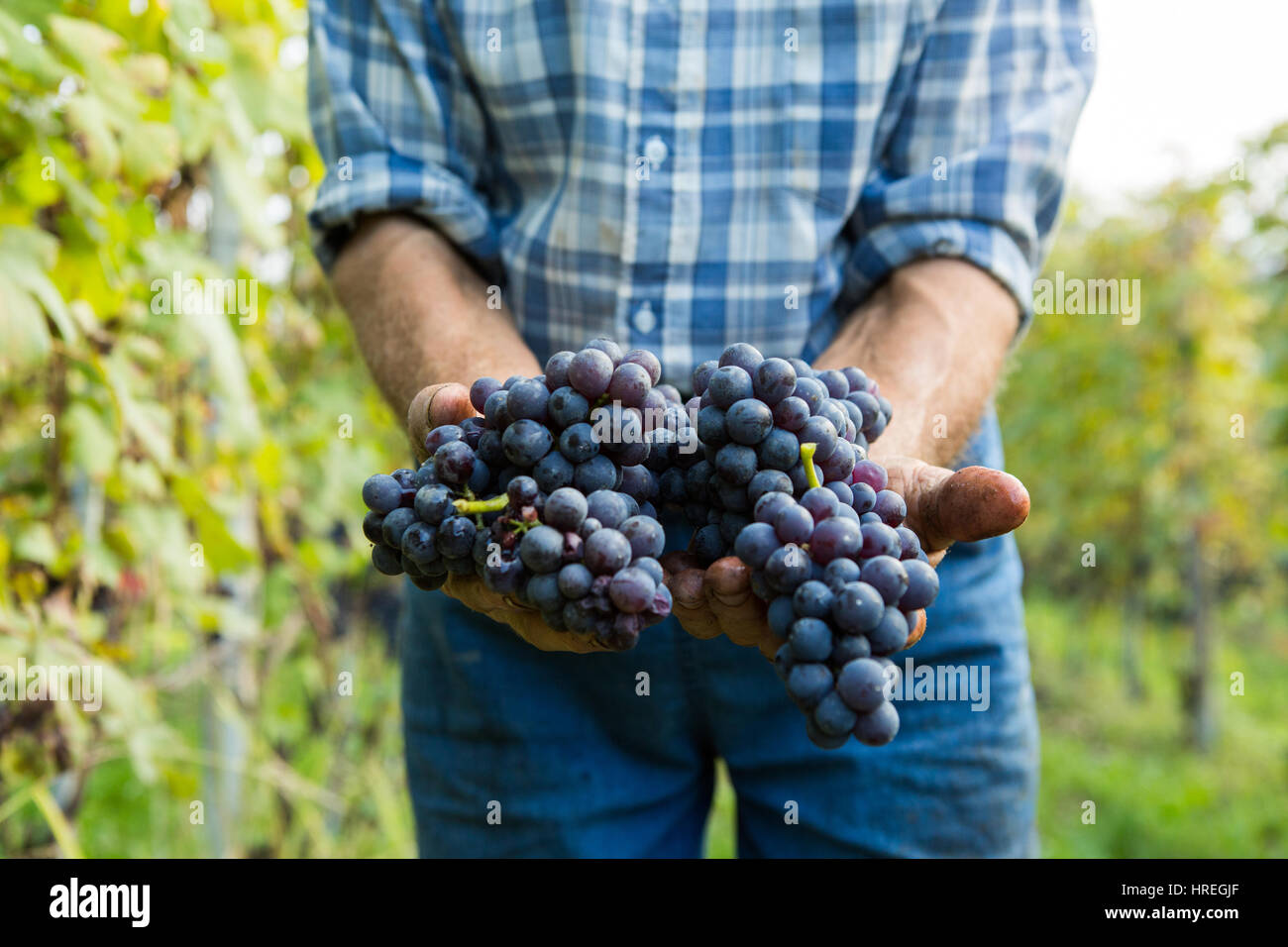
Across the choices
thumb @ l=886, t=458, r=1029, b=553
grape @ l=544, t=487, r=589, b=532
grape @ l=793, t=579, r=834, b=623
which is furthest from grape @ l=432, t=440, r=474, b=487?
thumb @ l=886, t=458, r=1029, b=553

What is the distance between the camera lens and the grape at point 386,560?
3.39ft

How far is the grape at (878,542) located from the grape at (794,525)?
0.18 feet

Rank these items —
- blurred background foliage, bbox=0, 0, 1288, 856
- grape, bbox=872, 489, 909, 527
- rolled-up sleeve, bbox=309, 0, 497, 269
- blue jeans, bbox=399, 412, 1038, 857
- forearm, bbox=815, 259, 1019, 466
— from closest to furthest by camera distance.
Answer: grape, bbox=872, 489, 909, 527, forearm, bbox=815, 259, 1019, 466, blue jeans, bbox=399, 412, 1038, 857, rolled-up sleeve, bbox=309, 0, 497, 269, blurred background foliage, bbox=0, 0, 1288, 856

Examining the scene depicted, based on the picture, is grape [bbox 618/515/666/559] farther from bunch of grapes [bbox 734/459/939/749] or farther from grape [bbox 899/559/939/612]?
grape [bbox 899/559/939/612]

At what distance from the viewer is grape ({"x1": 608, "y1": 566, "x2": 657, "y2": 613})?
0.89 m

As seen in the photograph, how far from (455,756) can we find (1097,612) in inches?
267

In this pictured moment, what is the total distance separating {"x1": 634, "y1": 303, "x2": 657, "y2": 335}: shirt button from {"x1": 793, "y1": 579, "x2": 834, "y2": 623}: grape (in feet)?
2.09

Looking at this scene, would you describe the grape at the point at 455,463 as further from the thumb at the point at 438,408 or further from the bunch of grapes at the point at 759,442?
the bunch of grapes at the point at 759,442

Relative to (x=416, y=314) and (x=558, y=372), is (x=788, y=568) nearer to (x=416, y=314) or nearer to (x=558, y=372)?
(x=558, y=372)

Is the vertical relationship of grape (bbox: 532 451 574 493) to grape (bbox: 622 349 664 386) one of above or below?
below

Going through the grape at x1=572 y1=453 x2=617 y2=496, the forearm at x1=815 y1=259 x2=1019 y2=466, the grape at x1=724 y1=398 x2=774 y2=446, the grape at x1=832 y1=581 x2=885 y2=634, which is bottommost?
the grape at x1=832 y1=581 x2=885 y2=634

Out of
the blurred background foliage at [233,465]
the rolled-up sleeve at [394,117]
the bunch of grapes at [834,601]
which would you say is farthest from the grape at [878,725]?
the blurred background foliage at [233,465]
